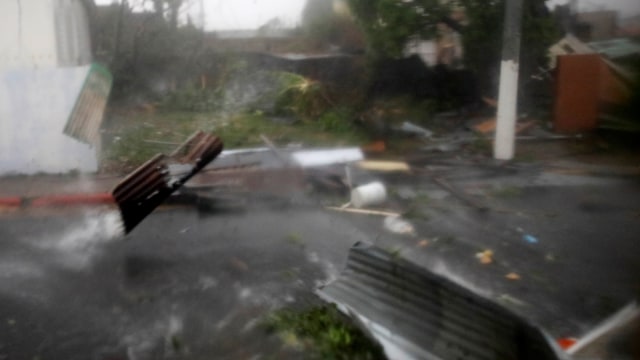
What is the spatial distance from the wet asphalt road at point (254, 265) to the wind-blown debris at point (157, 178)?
313 millimetres

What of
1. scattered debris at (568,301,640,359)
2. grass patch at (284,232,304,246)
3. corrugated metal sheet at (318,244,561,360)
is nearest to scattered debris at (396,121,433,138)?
grass patch at (284,232,304,246)

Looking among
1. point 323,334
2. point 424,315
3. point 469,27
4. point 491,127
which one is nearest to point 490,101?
point 491,127

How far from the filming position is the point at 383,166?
397 inches

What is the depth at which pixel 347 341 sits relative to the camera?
4043mm

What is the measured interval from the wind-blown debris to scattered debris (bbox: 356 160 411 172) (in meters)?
2.68

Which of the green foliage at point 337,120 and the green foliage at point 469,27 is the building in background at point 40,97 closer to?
the green foliage at point 337,120

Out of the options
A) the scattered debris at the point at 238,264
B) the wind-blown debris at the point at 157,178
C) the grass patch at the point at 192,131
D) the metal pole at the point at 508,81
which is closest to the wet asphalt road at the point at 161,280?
the scattered debris at the point at 238,264

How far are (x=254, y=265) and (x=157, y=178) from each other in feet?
5.28

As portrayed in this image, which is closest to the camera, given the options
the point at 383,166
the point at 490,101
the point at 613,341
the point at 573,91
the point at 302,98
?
the point at 613,341

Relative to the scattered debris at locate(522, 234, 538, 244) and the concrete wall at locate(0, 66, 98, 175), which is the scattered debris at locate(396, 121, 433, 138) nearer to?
the concrete wall at locate(0, 66, 98, 175)

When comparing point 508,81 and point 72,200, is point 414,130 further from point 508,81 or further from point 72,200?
point 72,200

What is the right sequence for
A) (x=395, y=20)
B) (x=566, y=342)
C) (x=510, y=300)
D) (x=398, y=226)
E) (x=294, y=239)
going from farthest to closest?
1. (x=395, y=20)
2. (x=398, y=226)
3. (x=294, y=239)
4. (x=510, y=300)
5. (x=566, y=342)

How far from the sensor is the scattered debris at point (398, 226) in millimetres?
7242

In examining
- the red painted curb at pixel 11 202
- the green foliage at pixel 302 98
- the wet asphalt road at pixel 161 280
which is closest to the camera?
the wet asphalt road at pixel 161 280
